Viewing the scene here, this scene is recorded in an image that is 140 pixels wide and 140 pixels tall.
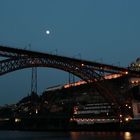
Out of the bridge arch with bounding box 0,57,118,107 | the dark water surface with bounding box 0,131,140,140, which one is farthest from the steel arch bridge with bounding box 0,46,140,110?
the dark water surface with bounding box 0,131,140,140

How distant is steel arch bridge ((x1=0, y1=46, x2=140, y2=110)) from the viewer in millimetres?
62500

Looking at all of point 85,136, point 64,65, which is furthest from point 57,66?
point 85,136

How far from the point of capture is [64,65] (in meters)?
72.6

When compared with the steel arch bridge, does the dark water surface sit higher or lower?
lower

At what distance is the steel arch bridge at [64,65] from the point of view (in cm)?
6250

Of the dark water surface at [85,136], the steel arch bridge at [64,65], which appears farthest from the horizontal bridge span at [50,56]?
the dark water surface at [85,136]

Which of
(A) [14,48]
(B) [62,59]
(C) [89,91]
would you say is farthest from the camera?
(C) [89,91]

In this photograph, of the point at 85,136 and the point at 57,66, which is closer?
the point at 85,136

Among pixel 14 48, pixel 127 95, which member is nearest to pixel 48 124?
pixel 127 95

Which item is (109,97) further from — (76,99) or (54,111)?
(76,99)

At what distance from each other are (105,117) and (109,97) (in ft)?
52.5

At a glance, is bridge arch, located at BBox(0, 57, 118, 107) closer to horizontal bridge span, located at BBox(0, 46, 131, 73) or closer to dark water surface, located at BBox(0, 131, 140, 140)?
horizontal bridge span, located at BBox(0, 46, 131, 73)

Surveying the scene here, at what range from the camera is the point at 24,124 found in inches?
4286

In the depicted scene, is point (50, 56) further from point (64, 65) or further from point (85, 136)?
point (85, 136)
